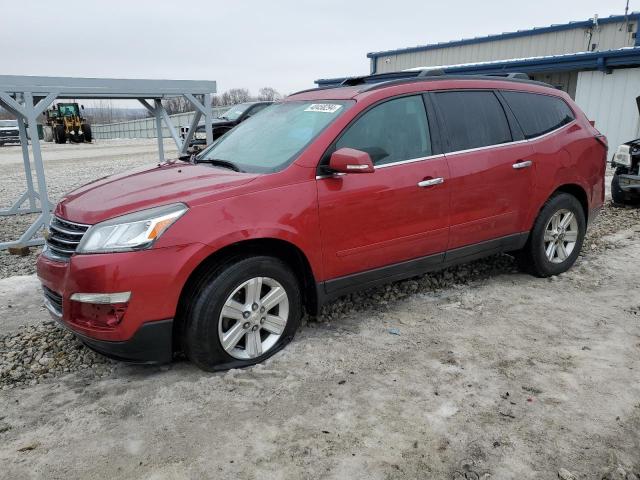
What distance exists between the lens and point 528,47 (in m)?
18.6

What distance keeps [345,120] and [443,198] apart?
1.03 m

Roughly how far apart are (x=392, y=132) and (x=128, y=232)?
6.68 feet

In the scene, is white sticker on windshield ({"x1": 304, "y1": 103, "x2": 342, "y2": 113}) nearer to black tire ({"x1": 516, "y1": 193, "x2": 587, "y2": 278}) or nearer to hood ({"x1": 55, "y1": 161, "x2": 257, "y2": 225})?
hood ({"x1": 55, "y1": 161, "x2": 257, "y2": 225})

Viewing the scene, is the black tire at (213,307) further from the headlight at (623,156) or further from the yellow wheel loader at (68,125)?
Result: the yellow wheel loader at (68,125)

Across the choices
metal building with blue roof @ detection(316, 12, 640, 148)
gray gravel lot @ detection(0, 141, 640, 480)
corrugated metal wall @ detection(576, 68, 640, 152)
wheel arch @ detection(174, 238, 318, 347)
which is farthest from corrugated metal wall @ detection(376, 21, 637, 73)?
wheel arch @ detection(174, 238, 318, 347)

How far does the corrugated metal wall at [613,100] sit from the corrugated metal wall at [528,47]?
9.03 feet

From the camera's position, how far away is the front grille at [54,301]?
3101mm

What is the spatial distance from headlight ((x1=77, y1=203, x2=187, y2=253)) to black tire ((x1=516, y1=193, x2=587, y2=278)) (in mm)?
3394

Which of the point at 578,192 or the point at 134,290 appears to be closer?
the point at 134,290

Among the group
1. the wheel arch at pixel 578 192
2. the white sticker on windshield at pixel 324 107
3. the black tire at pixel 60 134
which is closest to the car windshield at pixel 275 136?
the white sticker on windshield at pixel 324 107

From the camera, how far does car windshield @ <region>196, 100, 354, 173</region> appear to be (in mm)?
3529

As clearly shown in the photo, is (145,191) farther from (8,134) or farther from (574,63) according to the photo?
(8,134)

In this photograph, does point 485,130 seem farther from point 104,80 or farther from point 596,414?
point 104,80

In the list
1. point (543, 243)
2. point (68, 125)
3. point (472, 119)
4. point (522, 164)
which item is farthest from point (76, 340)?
point (68, 125)
